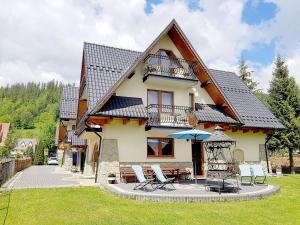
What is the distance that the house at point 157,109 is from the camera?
15.8 m

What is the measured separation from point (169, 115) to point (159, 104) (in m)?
0.94

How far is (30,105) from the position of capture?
5290 inches

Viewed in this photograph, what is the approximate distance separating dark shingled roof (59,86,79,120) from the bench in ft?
48.5

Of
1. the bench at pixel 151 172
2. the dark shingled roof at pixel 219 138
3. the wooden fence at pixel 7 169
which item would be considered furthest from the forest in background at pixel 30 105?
the dark shingled roof at pixel 219 138

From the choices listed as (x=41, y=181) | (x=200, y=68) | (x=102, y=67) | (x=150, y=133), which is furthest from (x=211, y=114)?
(x=41, y=181)

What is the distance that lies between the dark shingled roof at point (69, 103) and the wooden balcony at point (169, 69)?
45.0 feet

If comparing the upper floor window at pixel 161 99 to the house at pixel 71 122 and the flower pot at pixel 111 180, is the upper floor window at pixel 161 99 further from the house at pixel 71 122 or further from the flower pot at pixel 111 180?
the house at pixel 71 122

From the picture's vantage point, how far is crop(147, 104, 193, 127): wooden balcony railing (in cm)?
1719

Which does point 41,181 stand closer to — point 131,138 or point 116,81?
point 131,138

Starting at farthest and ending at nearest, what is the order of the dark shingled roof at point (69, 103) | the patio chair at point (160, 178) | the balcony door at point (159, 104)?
the dark shingled roof at point (69, 103) → the balcony door at point (159, 104) → the patio chair at point (160, 178)

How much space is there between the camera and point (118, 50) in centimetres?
2017

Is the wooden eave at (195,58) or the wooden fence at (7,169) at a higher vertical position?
the wooden eave at (195,58)

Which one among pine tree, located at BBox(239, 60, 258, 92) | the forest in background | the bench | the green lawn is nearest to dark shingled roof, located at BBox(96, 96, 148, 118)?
the bench

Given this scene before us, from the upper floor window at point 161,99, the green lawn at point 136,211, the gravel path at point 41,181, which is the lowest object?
the green lawn at point 136,211
